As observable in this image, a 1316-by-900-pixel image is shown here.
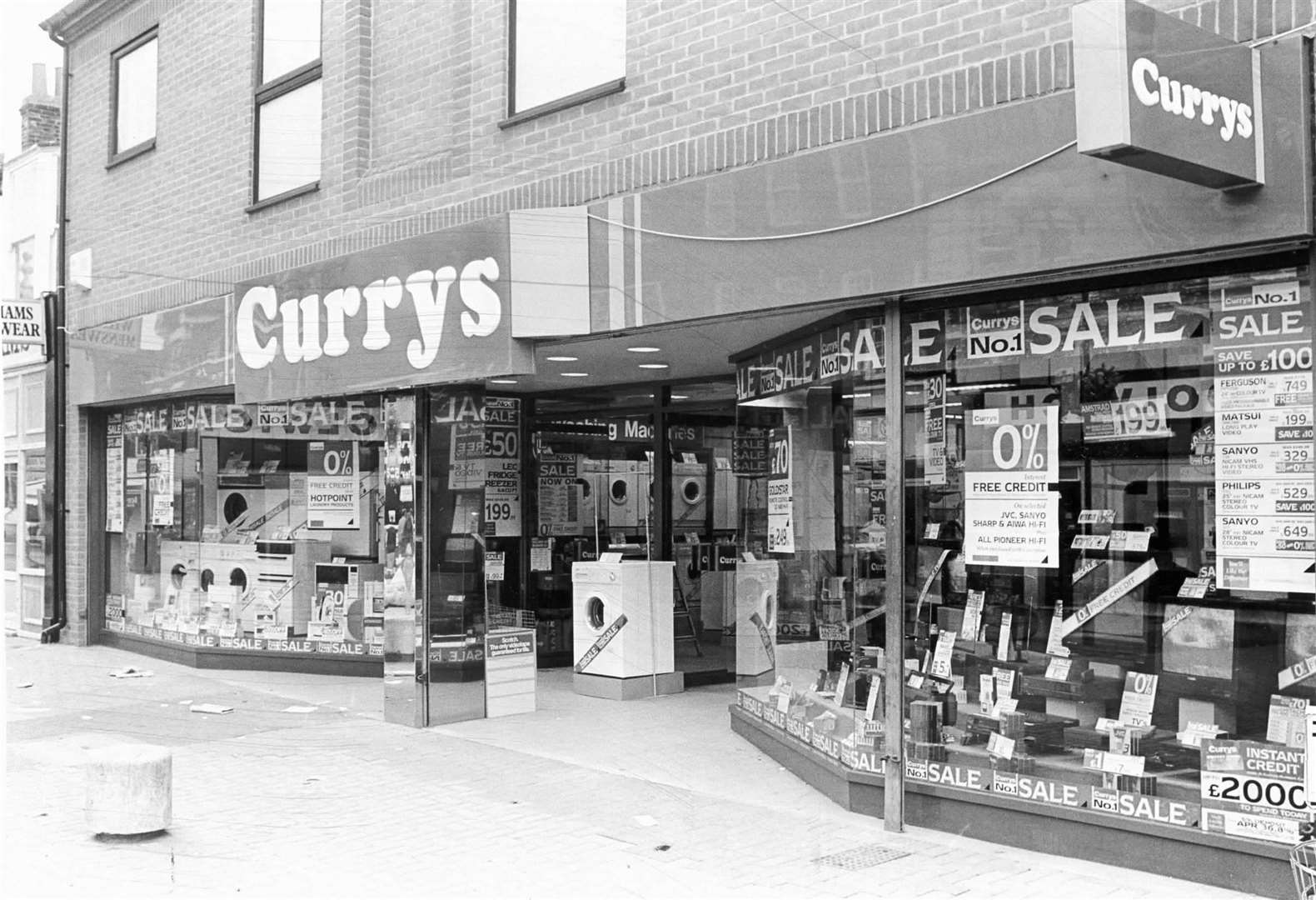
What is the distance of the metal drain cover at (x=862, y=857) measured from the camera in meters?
6.08

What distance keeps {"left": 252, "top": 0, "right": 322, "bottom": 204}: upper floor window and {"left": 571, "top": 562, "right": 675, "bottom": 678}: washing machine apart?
4.62 m

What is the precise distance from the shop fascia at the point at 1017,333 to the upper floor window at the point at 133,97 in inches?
388

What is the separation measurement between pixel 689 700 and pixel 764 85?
5604 millimetres

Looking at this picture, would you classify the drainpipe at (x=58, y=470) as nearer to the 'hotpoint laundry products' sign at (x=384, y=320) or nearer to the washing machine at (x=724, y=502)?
the 'hotpoint laundry products' sign at (x=384, y=320)

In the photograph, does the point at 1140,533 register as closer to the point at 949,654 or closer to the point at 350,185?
the point at 949,654

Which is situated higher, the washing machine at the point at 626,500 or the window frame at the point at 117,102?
the window frame at the point at 117,102

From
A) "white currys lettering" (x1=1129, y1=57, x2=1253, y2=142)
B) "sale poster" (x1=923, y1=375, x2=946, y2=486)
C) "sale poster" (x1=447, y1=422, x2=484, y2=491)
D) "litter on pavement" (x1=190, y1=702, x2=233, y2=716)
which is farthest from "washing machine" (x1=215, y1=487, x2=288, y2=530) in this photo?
"white currys lettering" (x1=1129, y1=57, x2=1253, y2=142)

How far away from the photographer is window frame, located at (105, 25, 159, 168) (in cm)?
1416

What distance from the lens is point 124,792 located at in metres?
6.44

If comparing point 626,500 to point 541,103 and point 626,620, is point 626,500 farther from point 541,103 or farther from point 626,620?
point 541,103

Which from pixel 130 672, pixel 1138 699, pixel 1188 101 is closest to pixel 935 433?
pixel 1138 699

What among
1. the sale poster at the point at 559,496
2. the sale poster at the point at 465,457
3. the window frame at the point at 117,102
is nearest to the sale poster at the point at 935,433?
the sale poster at the point at 465,457

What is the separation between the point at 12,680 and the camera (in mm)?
12719

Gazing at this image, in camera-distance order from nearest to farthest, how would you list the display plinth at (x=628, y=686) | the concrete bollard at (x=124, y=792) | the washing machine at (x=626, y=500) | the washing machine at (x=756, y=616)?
the concrete bollard at (x=124, y=792), the washing machine at (x=756, y=616), the display plinth at (x=628, y=686), the washing machine at (x=626, y=500)
